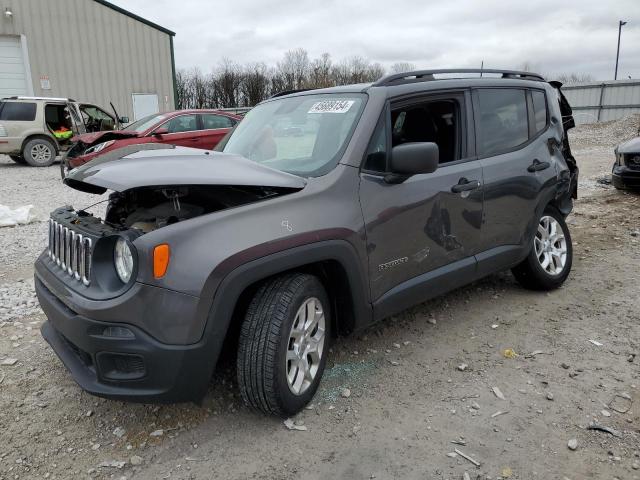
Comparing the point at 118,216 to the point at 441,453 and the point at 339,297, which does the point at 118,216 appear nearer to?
the point at 339,297

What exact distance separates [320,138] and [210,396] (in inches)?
65.1

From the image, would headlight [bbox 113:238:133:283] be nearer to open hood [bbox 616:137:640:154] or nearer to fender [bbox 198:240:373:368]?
fender [bbox 198:240:373:368]

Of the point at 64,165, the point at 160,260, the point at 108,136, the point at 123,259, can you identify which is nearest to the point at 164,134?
the point at 108,136

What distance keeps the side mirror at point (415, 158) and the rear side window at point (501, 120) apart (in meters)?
1.00

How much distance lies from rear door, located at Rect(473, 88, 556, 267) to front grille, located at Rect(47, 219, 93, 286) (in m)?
2.62

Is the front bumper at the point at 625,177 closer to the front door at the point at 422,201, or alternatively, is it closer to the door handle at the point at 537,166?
the door handle at the point at 537,166

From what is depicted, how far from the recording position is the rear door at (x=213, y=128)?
11164 mm

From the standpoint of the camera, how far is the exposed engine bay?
2660 millimetres

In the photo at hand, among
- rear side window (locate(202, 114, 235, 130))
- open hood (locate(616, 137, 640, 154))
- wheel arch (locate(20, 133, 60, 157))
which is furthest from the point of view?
wheel arch (locate(20, 133, 60, 157))

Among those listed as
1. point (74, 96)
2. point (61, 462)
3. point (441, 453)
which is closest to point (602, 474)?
point (441, 453)

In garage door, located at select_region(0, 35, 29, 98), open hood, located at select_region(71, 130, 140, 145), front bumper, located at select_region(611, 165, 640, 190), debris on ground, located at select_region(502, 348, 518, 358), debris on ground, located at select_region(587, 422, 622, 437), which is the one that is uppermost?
garage door, located at select_region(0, 35, 29, 98)

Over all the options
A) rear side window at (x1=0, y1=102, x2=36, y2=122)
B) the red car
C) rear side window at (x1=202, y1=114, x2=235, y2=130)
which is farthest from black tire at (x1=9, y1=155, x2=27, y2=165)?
rear side window at (x1=202, y1=114, x2=235, y2=130)

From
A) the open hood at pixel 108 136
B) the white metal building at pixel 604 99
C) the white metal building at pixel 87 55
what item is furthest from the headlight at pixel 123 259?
the white metal building at pixel 604 99

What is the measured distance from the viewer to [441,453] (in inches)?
99.1
